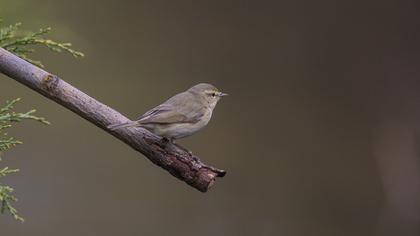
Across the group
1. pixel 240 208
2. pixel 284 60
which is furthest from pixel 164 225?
pixel 284 60

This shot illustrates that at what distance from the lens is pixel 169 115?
95.0 inches

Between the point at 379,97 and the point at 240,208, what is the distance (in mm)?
1450

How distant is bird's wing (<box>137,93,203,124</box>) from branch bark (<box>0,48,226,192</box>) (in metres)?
0.29

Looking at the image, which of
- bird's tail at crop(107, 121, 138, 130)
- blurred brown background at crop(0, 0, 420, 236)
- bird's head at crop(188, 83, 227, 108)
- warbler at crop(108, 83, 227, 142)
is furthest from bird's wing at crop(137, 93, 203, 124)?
blurred brown background at crop(0, 0, 420, 236)

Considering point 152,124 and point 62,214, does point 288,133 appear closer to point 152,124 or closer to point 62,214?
point 62,214

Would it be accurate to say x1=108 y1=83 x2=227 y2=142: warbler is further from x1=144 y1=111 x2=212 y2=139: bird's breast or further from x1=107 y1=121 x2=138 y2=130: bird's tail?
x1=107 y1=121 x2=138 y2=130: bird's tail

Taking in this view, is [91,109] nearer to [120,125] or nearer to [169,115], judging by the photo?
[120,125]

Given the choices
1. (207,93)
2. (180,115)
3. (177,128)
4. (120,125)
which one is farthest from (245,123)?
(120,125)

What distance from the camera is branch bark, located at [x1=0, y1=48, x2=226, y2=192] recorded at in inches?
73.6

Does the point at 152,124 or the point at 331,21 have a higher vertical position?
the point at 331,21

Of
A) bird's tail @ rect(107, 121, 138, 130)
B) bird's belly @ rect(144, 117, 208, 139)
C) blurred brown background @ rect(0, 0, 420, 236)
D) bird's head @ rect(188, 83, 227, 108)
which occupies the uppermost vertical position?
blurred brown background @ rect(0, 0, 420, 236)

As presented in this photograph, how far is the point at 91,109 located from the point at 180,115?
2.08ft

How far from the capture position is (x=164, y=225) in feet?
16.2

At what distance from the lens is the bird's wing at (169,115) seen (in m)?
2.29
